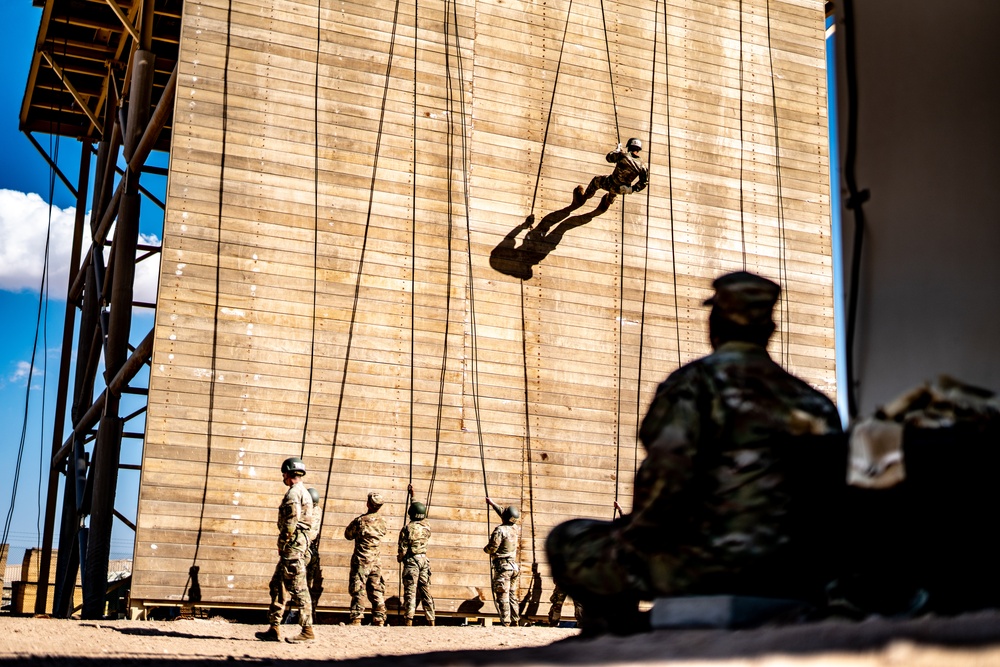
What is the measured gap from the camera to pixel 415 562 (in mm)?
15039

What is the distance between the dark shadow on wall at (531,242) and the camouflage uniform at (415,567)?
14.5 feet

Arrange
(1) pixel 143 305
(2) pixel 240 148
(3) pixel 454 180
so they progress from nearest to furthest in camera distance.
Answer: (2) pixel 240 148, (3) pixel 454 180, (1) pixel 143 305

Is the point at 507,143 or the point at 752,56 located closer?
the point at 507,143

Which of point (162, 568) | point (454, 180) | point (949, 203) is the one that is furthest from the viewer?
point (454, 180)

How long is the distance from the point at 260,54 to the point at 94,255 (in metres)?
8.34

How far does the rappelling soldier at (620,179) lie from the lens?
17062mm

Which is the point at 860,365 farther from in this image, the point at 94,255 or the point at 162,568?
the point at 94,255

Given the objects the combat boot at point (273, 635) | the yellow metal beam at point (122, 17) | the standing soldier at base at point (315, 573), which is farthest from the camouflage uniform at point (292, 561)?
the yellow metal beam at point (122, 17)

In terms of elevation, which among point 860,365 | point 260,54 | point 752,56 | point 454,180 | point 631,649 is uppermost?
point 752,56

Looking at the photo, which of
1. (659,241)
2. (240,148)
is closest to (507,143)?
(659,241)

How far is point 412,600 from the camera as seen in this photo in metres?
14.9

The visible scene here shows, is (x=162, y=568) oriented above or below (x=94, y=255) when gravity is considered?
below

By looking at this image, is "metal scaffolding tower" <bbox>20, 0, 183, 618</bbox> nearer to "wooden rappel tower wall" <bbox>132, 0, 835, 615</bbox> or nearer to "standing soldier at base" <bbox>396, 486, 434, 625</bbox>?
"wooden rappel tower wall" <bbox>132, 0, 835, 615</bbox>

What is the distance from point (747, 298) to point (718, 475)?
738 mm
